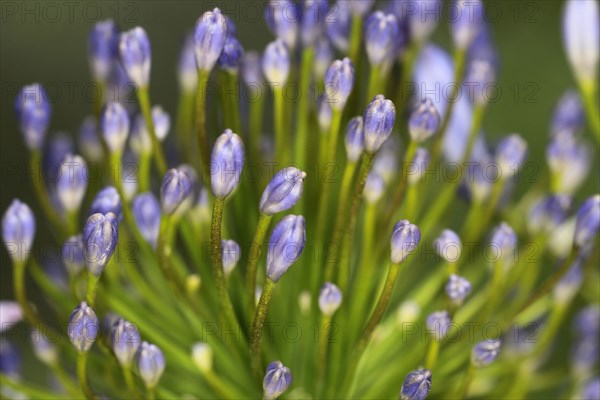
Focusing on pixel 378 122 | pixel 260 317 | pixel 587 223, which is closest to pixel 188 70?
pixel 378 122

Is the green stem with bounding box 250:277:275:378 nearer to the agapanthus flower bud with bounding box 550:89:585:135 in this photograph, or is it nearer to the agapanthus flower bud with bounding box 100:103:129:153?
the agapanthus flower bud with bounding box 100:103:129:153

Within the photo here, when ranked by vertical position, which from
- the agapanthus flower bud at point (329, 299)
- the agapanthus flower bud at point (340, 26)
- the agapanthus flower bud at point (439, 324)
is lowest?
the agapanthus flower bud at point (439, 324)

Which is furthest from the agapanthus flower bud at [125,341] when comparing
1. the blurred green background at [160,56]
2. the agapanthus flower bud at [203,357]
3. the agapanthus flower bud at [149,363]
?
the blurred green background at [160,56]

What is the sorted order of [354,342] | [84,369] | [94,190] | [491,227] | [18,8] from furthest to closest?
[18,8], [491,227], [94,190], [354,342], [84,369]

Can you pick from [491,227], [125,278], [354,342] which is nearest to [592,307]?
[491,227]

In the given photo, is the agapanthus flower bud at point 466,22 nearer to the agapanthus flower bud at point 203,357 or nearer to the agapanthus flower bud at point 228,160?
the agapanthus flower bud at point 228,160

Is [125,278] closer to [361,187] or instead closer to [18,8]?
[361,187]

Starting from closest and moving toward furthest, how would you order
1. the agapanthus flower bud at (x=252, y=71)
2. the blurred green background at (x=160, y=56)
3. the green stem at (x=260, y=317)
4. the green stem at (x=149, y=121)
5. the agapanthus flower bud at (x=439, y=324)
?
1. the green stem at (x=260, y=317)
2. the agapanthus flower bud at (x=439, y=324)
3. the green stem at (x=149, y=121)
4. the agapanthus flower bud at (x=252, y=71)
5. the blurred green background at (x=160, y=56)
